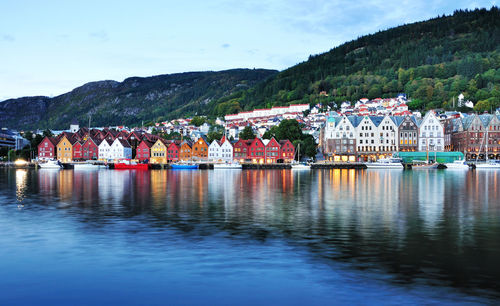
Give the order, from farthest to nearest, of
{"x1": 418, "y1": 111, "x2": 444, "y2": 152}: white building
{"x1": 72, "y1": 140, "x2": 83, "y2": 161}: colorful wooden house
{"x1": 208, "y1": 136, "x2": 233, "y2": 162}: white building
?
{"x1": 72, "y1": 140, "x2": 83, "y2": 161}: colorful wooden house → {"x1": 208, "y1": 136, "x2": 233, "y2": 162}: white building → {"x1": 418, "y1": 111, "x2": 444, "y2": 152}: white building

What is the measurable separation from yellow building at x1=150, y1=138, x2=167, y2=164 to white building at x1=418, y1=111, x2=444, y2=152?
62999 millimetres

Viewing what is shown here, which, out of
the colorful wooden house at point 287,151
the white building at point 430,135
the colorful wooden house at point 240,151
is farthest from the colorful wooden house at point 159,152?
the white building at point 430,135

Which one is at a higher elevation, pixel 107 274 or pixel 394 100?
pixel 394 100

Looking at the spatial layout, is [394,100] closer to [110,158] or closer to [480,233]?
[110,158]

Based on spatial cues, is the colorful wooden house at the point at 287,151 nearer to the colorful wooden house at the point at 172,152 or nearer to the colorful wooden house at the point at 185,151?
the colorful wooden house at the point at 185,151

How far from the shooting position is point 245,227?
2053cm

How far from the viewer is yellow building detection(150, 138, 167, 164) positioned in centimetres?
12131

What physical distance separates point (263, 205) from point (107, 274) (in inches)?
671

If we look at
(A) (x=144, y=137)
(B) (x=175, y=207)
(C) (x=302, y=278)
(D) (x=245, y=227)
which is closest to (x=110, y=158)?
(A) (x=144, y=137)

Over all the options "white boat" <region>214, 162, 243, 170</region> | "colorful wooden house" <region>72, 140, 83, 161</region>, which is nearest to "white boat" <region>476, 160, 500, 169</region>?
"white boat" <region>214, 162, 243, 170</region>

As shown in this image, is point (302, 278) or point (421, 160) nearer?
point (302, 278)

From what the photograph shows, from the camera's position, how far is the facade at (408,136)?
4513 inches

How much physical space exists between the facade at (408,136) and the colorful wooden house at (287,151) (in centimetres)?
2639

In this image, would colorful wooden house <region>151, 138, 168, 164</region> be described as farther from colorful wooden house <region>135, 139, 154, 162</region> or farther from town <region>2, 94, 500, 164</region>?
colorful wooden house <region>135, 139, 154, 162</region>
